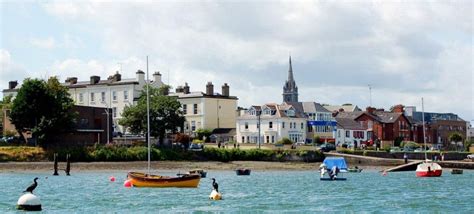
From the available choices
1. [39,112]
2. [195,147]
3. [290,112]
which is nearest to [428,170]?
[195,147]

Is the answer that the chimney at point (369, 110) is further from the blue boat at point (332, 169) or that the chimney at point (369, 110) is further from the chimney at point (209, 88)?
the blue boat at point (332, 169)

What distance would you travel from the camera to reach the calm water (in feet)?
183

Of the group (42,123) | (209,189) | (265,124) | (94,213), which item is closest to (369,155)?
(265,124)

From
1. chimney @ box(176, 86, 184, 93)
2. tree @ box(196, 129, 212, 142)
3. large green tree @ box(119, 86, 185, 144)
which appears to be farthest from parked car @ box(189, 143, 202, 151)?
chimney @ box(176, 86, 184, 93)

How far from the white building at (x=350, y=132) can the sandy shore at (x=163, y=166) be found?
38707mm

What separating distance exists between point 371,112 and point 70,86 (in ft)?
197

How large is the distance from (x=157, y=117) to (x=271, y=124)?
1137 inches

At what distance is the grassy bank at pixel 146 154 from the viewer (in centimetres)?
10541

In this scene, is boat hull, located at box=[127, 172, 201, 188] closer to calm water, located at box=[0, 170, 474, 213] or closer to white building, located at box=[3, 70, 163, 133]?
calm water, located at box=[0, 170, 474, 213]

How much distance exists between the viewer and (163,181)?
232 ft

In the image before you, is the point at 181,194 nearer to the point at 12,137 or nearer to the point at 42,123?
the point at 42,123

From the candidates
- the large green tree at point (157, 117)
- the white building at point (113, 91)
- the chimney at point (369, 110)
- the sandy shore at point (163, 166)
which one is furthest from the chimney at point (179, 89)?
the sandy shore at point (163, 166)

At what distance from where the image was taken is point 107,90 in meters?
149

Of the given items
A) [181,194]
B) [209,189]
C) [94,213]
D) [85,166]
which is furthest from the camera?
[85,166]
